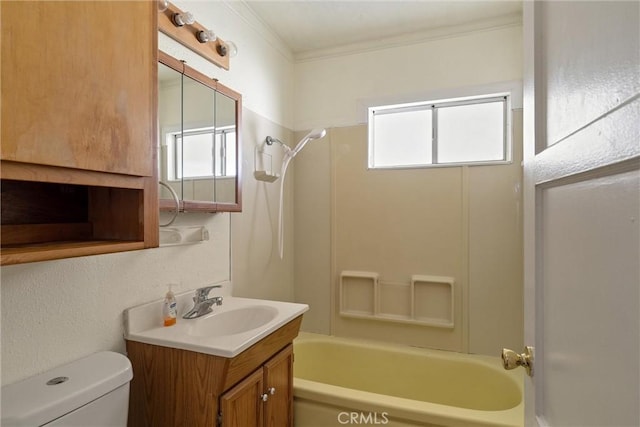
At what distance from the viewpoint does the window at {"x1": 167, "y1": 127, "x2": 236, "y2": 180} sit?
1547mm

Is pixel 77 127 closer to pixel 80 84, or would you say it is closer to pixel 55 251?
pixel 80 84

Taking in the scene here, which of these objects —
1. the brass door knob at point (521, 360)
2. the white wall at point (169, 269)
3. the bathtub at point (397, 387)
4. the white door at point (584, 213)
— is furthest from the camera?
the bathtub at point (397, 387)

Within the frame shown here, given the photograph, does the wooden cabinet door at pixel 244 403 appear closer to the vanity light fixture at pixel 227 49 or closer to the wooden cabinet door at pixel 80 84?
the wooden cabinet door at pixel 80 84

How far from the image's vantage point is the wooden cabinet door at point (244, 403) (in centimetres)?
122

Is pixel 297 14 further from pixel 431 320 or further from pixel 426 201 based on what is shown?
pixel 431 320

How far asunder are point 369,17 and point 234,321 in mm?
2097

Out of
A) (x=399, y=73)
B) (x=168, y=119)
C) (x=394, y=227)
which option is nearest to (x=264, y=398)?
(x=168, y=119)

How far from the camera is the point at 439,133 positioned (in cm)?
249

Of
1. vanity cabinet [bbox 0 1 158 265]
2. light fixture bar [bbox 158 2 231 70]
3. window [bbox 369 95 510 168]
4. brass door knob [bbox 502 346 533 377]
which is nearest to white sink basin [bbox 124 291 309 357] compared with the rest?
vanity cabinet [bbox 0 1 158 265]

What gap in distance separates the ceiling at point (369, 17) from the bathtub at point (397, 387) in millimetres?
2284

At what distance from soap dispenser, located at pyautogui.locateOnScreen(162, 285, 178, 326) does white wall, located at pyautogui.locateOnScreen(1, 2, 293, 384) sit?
58 millimetres

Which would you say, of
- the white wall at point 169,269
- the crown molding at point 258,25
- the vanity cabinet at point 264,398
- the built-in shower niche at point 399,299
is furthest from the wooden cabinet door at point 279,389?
the crown molding at point 258,25

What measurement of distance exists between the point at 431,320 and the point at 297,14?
230 centimetres

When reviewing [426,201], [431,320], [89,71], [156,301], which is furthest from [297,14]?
[431,320]
